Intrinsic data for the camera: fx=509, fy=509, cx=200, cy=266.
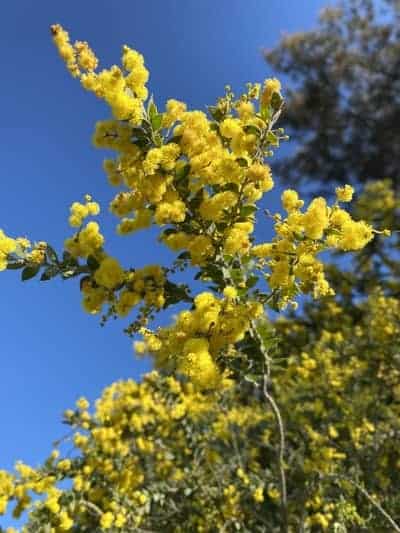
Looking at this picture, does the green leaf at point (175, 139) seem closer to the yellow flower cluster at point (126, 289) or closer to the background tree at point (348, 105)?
the yellow flower cluster at point (126, 289)

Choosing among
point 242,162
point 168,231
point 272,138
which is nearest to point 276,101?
point 272,138

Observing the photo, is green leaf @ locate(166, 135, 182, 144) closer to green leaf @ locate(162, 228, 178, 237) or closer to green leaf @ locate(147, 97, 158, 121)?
green leaf @ locate(147, 97, 158, 121)

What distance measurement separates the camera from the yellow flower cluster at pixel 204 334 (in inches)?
65.3

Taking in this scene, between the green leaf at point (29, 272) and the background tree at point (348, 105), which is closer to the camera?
the green leaf at point (29, 272)

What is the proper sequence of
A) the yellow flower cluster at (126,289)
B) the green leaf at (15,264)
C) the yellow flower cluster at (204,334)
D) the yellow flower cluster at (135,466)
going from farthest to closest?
the yellow flower cluster at (135,466)
the green leaf at (15,264)
the yellow flower cluster at (126,289)
the yellow flower cluster at (204,334)

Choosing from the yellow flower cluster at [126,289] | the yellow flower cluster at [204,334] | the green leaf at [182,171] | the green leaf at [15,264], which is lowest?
the yellow flower cluster at [204,334]

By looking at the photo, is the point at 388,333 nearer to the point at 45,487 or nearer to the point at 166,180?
the point at 45,487

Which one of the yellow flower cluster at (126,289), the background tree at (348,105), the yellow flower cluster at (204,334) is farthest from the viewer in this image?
the background tree at (348,105)

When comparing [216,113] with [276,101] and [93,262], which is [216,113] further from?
[93,262]

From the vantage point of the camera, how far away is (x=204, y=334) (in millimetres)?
1745

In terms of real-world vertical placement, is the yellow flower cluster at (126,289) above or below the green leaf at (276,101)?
below

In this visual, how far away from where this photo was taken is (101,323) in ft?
6.02

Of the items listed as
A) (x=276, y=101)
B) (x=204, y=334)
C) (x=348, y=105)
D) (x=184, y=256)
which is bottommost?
(x=204, y=334)

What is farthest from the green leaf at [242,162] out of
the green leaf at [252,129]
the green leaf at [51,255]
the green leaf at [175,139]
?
the green leaf at [51,255]
